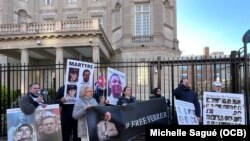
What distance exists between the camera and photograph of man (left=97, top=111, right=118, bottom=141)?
7.31 m

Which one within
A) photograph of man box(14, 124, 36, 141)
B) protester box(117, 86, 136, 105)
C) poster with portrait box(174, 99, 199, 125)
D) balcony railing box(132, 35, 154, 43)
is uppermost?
balcony railing box(132, 35, 154, 43)

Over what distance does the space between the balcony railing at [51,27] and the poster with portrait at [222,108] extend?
20.4 m

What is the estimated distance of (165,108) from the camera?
8.91 metres

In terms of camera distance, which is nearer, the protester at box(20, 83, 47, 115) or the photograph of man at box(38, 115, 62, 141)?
the protester at box(20, 83, 47, 115)

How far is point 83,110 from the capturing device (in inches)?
288

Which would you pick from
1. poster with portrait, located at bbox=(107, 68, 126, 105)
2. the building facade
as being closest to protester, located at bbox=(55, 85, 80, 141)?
poster with portrait, located at bbox=(107, 68, 126, 105)

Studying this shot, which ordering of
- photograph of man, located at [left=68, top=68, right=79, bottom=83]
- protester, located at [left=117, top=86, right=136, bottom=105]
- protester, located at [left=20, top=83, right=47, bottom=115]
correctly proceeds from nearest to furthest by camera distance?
protester, located at [left=20, top=83, right=47, bottom=115], protester, located at [left=117, top=86, right=136, bottom=105], photograph of man, located at [left=68, top=68, right=79, bottom=83]

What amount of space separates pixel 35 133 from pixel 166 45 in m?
25.6

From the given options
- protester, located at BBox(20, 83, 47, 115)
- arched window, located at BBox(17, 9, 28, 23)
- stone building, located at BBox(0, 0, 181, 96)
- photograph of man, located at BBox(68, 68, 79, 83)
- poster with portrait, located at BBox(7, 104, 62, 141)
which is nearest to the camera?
protester, located at BBox(20, 83, 47, 115)

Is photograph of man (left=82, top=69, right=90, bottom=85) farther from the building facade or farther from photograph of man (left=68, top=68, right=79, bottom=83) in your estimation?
the building facade

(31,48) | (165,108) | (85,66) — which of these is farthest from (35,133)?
(31,48)

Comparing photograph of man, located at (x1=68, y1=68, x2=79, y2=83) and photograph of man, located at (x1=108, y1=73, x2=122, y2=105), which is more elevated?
photograph of man, located at (x1=68, y1=68, x2=79, y2=83)

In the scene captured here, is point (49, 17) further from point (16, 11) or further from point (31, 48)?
point (31, 48)

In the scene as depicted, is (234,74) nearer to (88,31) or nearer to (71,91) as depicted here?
(71,91)
